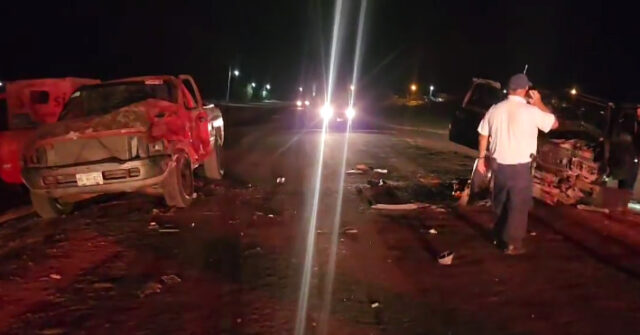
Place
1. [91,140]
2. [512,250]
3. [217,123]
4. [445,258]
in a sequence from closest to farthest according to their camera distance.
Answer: [445,258] < [512,250] < [91,140] < [217,123]

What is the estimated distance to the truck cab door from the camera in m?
13.6

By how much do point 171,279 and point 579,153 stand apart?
18.9 ft

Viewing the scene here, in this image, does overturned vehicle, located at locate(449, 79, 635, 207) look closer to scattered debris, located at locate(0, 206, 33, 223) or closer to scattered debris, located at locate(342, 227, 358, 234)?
scattered debris, located at locate(342, 227, 358, 234)

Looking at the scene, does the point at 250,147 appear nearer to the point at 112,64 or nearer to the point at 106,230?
the point at 106,230

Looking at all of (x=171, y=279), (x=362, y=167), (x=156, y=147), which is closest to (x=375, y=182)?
(x=362, y=167)

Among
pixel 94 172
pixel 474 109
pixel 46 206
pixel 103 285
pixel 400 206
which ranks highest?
pixel 474 109

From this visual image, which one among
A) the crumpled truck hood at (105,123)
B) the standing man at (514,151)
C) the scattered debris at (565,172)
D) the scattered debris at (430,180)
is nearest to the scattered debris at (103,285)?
the crumpled truck hood at (105,123)

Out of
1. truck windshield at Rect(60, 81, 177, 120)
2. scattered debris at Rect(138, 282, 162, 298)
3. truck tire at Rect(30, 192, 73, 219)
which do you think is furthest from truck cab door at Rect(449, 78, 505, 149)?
scattered debris at Rect(138, 282, 162, 298)

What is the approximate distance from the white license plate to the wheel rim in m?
1.20

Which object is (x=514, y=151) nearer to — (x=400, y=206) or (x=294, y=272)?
(x=294, y=272)

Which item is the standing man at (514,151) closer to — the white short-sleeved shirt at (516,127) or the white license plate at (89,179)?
the white short-sleeved shirt at (516,127)

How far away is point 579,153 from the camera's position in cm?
899

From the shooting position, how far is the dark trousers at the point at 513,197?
21.8ft

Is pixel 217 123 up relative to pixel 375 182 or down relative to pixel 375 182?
up
